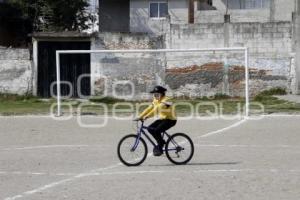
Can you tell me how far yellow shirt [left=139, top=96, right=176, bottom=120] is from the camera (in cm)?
1259

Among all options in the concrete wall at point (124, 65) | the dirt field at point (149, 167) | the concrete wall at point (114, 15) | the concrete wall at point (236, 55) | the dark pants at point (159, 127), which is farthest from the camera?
the concrete wall at point (114, 15)

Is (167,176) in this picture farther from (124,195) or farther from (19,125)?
(19,125)

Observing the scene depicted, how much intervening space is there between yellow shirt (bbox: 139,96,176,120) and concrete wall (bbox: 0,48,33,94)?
20.0m

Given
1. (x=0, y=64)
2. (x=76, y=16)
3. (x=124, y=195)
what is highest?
(x=76, y=16)

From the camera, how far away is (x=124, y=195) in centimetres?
955

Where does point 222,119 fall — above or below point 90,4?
below

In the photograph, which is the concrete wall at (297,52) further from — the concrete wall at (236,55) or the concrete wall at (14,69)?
the concrete wall at (14,69)

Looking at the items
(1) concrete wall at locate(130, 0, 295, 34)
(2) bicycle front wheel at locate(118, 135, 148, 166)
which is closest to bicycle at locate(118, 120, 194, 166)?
(2) bicycle front wheel at locate(118, 135, 148, 166)

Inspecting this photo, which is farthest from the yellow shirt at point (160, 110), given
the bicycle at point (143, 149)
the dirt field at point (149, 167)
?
the dirt field at point (149, 167)

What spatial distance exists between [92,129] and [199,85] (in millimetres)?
10906

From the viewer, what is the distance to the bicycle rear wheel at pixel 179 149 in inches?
501

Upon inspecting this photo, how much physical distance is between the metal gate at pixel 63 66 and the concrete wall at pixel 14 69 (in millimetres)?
650

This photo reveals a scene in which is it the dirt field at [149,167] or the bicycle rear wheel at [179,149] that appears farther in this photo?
the bicycle rear wheel at [179,149]

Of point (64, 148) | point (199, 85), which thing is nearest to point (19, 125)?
point (64, 148)
